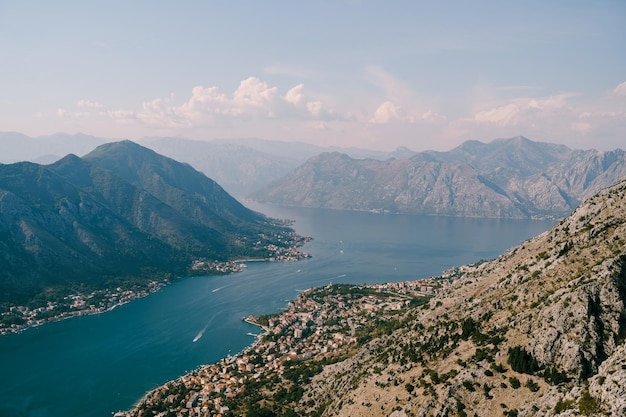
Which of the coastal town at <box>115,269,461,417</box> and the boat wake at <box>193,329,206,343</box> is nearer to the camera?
the coastal town at <box>115,269,461,417</box>

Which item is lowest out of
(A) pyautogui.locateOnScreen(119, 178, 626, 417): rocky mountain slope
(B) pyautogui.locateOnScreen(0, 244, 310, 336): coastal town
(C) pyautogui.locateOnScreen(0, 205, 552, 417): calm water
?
(C) pyautogui.locateOnScreen(0, 205, 552, 417): calm water

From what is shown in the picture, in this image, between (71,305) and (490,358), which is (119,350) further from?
(490,358)

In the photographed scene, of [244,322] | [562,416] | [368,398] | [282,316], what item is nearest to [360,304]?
[282,316]

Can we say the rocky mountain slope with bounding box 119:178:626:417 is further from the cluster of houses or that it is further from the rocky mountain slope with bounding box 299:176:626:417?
the cluster of houses

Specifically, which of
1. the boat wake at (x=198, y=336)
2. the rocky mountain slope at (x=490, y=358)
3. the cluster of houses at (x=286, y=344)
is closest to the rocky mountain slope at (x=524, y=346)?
the rocky mountain slope at (x=490, y=358)

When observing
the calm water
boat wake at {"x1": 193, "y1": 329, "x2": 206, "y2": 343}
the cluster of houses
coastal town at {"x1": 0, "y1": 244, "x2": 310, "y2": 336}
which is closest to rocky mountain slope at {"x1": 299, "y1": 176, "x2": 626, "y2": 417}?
the cluster of houses

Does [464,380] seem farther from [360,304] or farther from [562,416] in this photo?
[360,304]
